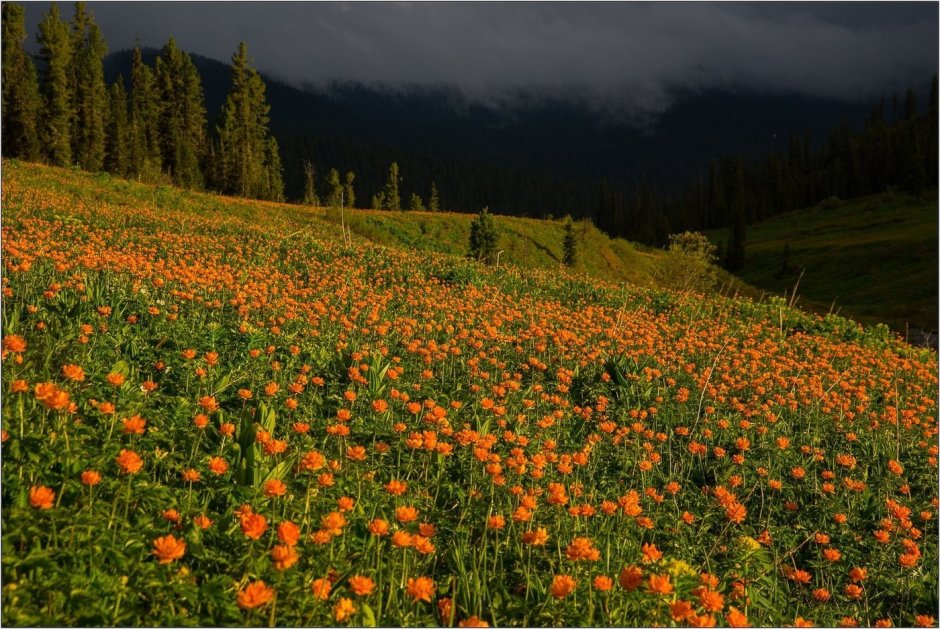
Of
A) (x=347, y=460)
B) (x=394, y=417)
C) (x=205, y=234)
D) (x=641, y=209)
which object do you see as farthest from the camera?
(x=641, y=209)

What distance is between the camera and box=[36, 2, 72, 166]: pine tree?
45.8 meters

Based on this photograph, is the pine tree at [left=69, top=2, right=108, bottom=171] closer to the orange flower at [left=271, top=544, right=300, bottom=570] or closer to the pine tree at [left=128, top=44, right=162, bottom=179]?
the pine tree at [left=128, top=44, right=162, bottom=179]

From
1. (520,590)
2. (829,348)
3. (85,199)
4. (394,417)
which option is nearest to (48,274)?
(394,417)

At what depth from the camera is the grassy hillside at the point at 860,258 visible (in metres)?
52.1

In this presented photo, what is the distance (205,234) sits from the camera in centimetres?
1335

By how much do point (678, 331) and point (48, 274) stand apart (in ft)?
32.7

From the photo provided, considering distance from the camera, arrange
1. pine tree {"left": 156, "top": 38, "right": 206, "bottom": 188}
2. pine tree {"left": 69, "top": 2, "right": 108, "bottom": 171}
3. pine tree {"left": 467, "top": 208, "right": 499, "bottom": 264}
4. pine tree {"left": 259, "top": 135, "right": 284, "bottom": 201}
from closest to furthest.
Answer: pine tree {"left": 467, "top": 208, "right": 499, "bottom": 264} < pine tree {"left": 69, "top": 2, "right": 108, "bottom": 171} < pine tree {"left": 156, "top": 38, "right": 206, "bottom": 188} < pine tree {"left": 259, "top": 135, "right": 284, "bottom": 201}

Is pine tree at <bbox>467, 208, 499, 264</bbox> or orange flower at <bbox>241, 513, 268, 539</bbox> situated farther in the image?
pine tree at <bbox>467, 208, 499, 264</bbox>

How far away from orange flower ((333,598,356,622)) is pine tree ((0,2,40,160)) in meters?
57.4

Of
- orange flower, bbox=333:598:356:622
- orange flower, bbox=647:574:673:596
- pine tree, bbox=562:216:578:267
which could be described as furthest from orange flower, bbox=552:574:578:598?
pine tree, bbox=562:216:578:267

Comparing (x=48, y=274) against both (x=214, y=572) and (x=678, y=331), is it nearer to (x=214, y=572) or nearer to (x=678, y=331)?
(x=214, y=572)

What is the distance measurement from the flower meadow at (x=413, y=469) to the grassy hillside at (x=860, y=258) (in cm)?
3687

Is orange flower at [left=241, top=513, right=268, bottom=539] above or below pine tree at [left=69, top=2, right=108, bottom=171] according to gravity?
below

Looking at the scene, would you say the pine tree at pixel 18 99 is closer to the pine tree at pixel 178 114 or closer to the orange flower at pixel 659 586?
the pine tree at pixel 178 114
